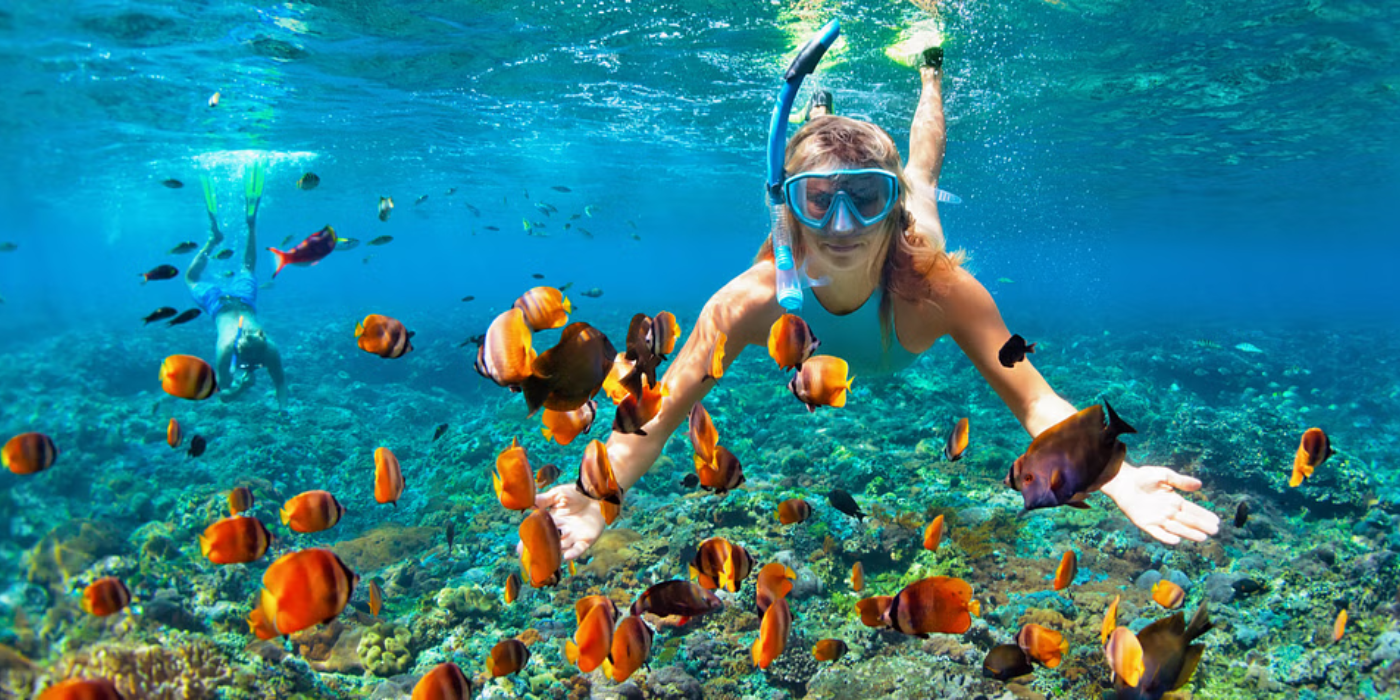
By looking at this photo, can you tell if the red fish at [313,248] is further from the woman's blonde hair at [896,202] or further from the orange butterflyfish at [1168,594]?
the orange butterflyfish at [1168,594]

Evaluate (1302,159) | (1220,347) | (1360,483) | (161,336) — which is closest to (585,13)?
(1360,483)

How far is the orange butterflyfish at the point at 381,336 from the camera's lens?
338 centimetres

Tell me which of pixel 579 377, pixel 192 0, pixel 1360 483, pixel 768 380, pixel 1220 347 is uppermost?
pixel 192 0

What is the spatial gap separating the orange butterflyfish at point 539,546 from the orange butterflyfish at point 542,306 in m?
0.84

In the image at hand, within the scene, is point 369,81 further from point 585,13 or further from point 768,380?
point 768,380

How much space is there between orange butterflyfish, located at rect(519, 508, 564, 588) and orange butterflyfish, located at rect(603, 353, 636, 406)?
61 centimetres

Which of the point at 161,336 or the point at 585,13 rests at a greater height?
the point at 585,13

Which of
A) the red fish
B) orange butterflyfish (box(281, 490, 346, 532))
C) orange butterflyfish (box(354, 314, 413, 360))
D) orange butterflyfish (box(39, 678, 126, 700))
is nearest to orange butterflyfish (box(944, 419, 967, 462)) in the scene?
orange butterflyfish (box(354, 314, 413, 360))

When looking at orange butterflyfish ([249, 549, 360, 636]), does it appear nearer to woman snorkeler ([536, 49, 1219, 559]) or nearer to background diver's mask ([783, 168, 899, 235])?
woman snorkeler ([536, 49, 1219, 559])

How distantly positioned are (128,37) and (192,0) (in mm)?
3428

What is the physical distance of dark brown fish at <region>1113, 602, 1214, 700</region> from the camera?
2.32 meters

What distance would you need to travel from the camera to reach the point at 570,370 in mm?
1828

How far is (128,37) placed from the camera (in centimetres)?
1353

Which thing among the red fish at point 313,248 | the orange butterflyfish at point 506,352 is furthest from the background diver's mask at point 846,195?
the red fish at point 313,248
